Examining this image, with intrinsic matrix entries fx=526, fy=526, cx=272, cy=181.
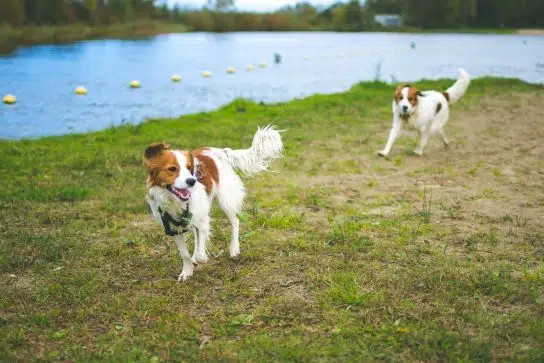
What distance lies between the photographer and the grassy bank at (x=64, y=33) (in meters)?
40.2

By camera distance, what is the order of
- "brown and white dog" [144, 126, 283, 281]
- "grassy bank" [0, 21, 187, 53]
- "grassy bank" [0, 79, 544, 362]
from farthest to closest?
"grassy bank" [0, 21, 187, 53], "brown and white dog" [144, 126, 283, 281], "grassy bank" [0, 79, 544, 362]

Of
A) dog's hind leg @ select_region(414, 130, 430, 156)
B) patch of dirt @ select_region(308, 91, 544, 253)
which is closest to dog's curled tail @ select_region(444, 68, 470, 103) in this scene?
patch of dirt @ select_region(308, 91, 544, 253)

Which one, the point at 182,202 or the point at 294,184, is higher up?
the point at 182,202

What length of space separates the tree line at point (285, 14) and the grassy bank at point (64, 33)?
255 cm

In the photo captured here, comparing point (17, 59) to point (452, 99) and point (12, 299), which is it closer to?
point (452, 99)

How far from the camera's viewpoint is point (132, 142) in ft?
36.8

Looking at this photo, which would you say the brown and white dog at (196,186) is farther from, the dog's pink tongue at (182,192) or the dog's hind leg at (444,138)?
the dog's hind leg at (444,138)

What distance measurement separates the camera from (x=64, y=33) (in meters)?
49.9

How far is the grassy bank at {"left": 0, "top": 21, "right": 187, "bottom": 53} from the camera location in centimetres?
4025

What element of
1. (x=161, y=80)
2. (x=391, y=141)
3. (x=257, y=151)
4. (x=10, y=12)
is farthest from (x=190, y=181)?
(x=10, y=12)

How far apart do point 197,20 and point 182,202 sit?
308 ft

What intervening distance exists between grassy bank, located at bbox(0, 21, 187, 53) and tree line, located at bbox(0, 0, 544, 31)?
255 cm

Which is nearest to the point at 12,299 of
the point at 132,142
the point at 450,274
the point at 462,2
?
the point at 450,274

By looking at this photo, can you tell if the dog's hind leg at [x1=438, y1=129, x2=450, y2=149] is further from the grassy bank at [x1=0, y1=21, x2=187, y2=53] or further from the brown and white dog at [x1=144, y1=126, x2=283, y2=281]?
the grassy bank at [x1=0, y1=21, x2=187, y2=53]
